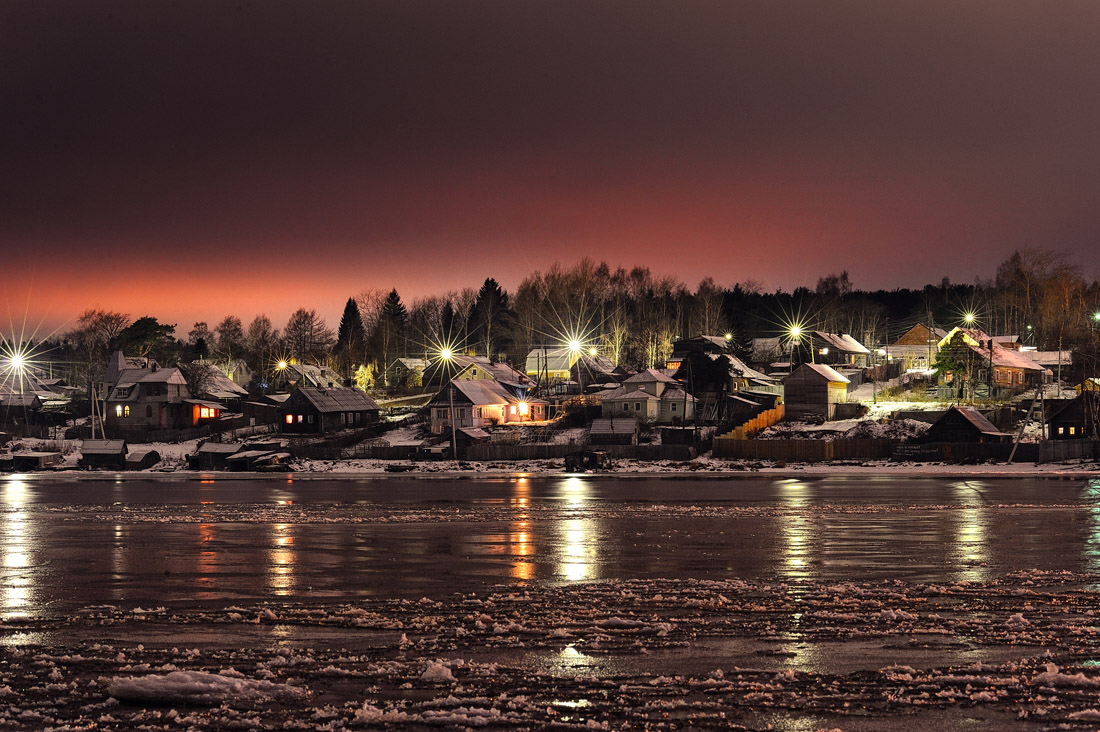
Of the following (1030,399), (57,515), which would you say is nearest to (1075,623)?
(57,515)

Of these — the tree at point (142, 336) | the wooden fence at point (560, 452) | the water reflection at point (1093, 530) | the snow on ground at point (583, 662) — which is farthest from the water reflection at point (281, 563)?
the tree at point (142, 336)

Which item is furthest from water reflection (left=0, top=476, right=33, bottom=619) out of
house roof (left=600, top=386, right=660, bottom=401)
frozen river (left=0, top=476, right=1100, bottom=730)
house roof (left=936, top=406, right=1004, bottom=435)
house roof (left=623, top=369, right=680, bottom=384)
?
house roof (left=623, top=369, right=680, bottom=384)

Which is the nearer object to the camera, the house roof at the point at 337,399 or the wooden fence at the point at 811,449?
the wooden fence at the point at 811,449

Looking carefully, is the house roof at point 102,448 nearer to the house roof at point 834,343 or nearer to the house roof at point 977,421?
the house roof at point 977,421

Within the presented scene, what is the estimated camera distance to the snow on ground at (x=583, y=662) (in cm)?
1369

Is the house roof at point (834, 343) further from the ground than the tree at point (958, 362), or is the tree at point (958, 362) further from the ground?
the house roof at point (834, 343)

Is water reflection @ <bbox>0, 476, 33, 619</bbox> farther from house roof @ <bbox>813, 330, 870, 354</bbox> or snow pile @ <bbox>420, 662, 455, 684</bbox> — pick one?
house roof @ <bbox>813, 330, 870, 354</bbox>

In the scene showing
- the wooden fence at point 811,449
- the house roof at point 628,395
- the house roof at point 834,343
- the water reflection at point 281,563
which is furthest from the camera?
the house roof at point 834,343

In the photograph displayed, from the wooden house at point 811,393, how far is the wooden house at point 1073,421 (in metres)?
20.6

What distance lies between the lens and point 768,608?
20.6 meters

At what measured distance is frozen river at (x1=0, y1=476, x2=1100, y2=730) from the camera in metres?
14.2

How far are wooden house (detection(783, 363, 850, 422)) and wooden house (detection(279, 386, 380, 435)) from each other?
46.9 m

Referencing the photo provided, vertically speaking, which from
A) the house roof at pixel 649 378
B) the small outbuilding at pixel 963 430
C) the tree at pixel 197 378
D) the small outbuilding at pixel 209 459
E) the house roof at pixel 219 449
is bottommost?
the small outbuilding at pixel 209 459

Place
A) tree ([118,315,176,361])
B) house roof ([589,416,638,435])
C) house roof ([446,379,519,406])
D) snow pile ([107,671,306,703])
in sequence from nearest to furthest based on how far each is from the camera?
snow pile ([107,671,306,703])
house roof ([589,416,638,435])
house roof ([446,379,519,406])
tree ([118,315,176,361])
